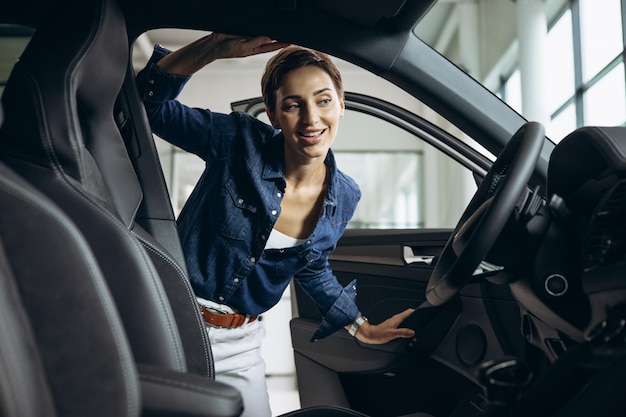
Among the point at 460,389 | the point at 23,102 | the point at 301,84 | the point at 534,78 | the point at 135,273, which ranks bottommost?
the point at 460,389

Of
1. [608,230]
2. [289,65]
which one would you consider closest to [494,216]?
[608,230]

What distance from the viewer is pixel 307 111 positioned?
4.69 ft

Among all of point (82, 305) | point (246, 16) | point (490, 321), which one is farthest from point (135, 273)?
point (490, 321)

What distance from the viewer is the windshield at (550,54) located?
4.51m

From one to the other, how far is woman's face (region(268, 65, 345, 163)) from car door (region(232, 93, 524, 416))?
212mm

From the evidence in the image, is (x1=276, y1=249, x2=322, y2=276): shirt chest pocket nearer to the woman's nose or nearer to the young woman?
the young woman

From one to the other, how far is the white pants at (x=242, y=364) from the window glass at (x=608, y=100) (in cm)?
348

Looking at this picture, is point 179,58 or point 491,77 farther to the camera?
point 491,77

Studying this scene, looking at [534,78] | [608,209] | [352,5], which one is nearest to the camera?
[608,209]

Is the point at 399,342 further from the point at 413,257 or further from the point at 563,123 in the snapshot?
the point at 563,123

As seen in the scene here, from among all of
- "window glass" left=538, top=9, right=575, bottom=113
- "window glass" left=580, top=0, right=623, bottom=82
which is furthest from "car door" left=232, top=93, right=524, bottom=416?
"window glass" left=538, top=9, right=575, bottom=113

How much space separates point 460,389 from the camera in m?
1.55

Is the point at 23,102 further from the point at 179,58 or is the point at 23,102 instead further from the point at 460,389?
the point at 460,389

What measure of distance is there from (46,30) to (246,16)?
0.33 metres
